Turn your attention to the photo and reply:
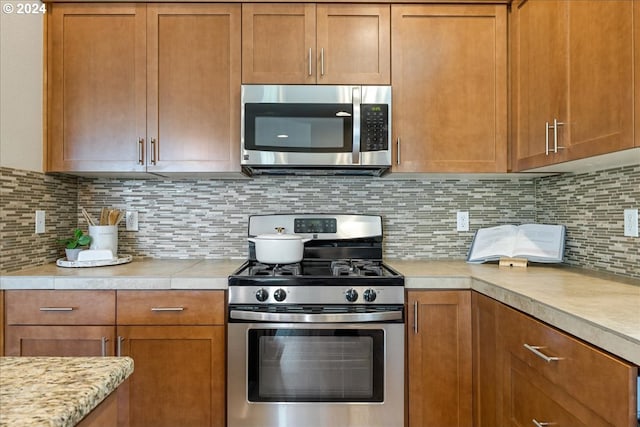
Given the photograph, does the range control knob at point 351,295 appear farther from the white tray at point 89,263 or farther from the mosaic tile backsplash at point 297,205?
the white tray at point 89,263

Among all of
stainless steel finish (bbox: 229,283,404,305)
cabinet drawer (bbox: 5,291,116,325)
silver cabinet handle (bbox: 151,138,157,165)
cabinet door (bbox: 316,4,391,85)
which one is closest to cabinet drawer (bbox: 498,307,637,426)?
stainless steel finish (bbox: 229,283,404,305)

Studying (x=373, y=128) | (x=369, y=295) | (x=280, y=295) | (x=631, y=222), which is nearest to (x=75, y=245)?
(x=280, y=295)

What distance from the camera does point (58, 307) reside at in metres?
1.60

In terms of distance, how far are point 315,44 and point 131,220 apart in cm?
149

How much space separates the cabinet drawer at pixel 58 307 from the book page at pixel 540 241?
209 centimetres

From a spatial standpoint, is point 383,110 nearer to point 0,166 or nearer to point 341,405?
point 341,405

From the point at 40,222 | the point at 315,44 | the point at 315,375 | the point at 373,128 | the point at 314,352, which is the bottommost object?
the point at 315,375

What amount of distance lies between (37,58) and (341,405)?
2263 millimetres

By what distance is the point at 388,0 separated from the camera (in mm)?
1887

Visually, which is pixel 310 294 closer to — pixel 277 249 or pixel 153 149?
pixel 277 249

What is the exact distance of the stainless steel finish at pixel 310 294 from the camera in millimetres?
1631

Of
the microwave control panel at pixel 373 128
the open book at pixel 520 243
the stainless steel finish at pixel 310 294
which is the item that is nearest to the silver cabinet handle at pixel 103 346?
the stainless steel finish at pixel 310 294

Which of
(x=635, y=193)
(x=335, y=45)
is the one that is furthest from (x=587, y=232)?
(x=335, y=45)

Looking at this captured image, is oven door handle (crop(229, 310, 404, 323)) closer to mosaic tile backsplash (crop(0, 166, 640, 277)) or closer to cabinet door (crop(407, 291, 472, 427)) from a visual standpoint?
cabinet door (crop(407, 291, 472, 427))
